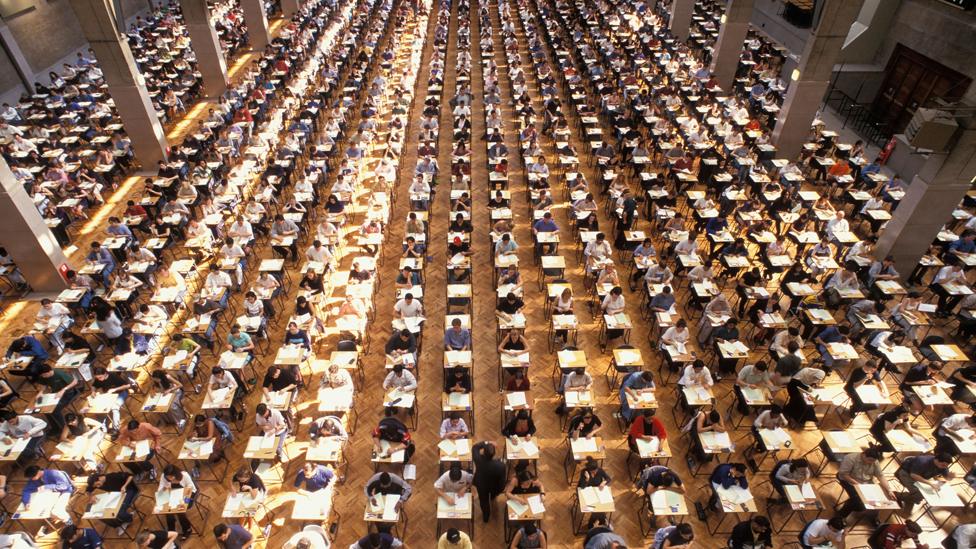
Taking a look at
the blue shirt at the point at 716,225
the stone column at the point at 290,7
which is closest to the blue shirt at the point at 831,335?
the blue shirt at the point at 716,225

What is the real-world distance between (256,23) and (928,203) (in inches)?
1136

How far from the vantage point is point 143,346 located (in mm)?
9945

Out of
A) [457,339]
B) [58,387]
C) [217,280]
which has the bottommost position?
[58,387]

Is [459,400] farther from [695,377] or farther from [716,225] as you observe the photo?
[716,225]

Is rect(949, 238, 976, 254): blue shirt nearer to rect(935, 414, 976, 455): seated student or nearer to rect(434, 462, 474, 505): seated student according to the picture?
rect(935, 414, 976, 455): seated student

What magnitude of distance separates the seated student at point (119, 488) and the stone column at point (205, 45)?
19720mm

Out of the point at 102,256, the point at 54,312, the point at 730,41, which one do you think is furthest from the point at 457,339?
the point at 730,41

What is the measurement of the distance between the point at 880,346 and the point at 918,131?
4.80 meters

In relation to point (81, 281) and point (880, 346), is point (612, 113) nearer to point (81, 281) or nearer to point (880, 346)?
point (880, 346)

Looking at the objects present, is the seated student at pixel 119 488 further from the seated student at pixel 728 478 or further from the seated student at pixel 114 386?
the seated student at pixel 728 478

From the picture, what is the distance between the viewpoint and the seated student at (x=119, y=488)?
782 cm

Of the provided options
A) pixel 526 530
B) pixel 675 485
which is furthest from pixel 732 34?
pixel 526 530

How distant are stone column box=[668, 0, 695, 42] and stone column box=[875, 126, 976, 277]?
1829 cm

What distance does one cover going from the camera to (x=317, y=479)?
25.8 ft
